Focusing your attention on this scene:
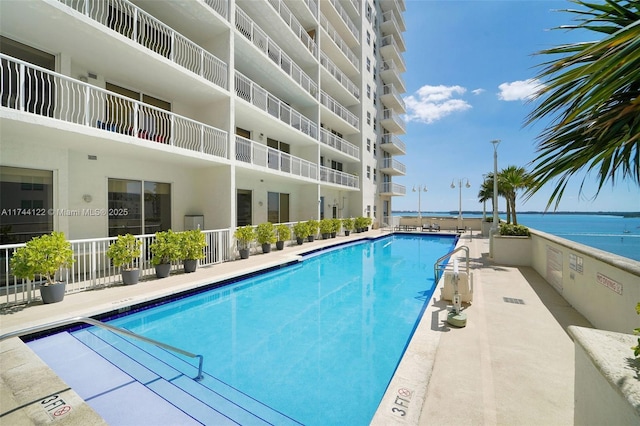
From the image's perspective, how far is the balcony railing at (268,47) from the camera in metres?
12.0

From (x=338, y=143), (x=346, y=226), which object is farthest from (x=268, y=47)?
(x=346, y=226)

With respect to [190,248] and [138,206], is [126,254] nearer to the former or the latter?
[190,248]

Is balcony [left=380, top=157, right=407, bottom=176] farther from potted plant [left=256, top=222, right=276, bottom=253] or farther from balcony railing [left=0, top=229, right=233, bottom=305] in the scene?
balcony railing [left=0, top=229, right=233, bottom=305]

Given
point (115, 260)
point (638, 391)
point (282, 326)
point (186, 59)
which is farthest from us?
point (186, 59)

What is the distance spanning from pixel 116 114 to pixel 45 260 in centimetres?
508

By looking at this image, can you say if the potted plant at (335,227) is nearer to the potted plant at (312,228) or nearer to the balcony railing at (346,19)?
the potted plant at (312,228)

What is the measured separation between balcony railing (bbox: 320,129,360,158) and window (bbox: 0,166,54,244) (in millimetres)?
14402

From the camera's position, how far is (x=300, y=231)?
15180 millimetres

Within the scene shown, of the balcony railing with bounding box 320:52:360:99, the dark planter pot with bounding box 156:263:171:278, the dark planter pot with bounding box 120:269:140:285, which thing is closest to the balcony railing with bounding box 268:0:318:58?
the balcony railing with bounding box 320:52:360:99

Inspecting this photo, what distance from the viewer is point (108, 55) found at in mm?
7641

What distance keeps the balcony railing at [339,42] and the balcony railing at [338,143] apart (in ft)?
23.9

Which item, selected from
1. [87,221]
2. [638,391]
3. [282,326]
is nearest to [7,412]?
[282,326]

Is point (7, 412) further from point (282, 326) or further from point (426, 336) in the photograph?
point (426, 336)

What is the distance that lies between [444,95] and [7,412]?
130 feet
